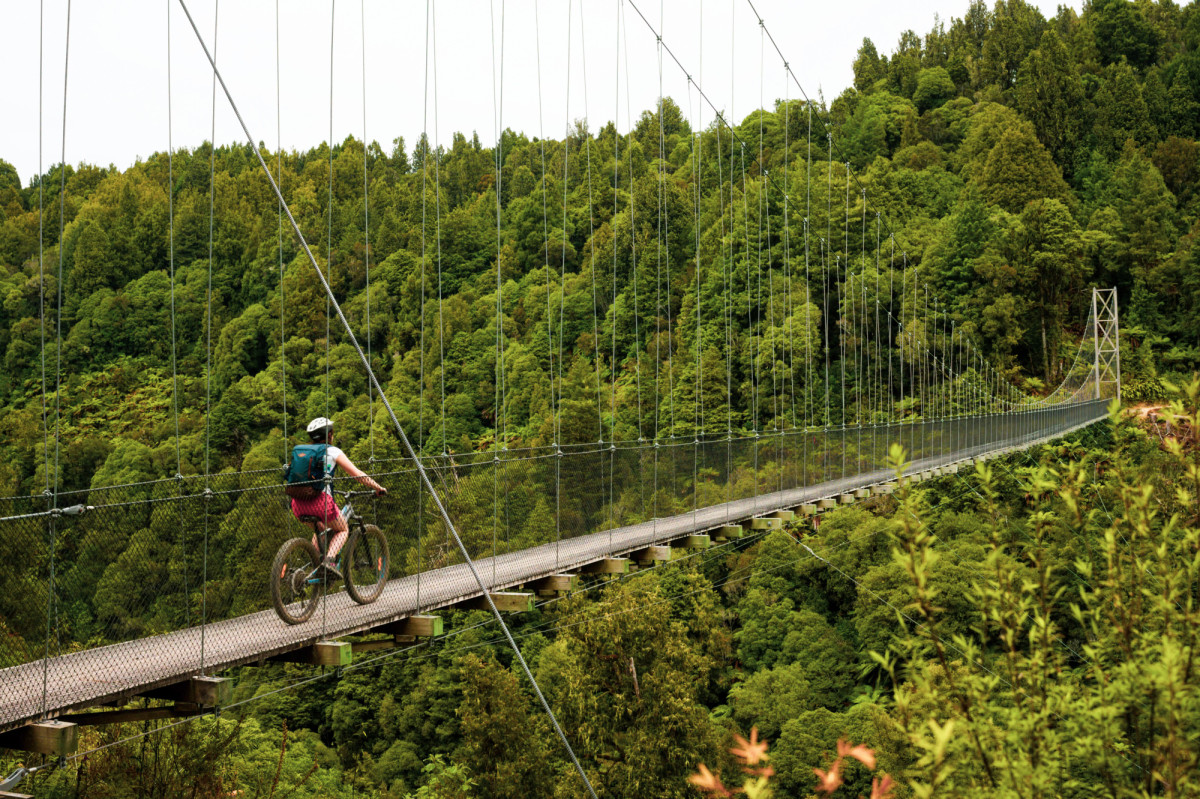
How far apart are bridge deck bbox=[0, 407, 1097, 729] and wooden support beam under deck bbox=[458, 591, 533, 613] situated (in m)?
0.07

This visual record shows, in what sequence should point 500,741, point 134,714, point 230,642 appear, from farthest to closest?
point 500,741, point 230,642, point 134,714

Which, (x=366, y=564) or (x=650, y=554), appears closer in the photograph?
(x=366, y=564)

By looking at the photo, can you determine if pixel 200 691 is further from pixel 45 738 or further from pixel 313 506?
pixel 313 506

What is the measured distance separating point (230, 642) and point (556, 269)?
23924 mm

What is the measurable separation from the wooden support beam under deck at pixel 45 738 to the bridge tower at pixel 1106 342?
4180 centimetres

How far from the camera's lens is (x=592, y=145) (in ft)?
84.6

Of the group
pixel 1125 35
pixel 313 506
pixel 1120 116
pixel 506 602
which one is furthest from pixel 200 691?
pixel 1125 35

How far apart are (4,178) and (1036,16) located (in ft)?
236

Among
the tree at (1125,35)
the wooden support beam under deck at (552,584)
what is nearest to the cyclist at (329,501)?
the wooden support beam under deck at (552,584)

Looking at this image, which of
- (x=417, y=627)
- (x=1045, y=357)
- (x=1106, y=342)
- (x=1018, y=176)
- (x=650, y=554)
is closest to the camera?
(x=417, y=627)

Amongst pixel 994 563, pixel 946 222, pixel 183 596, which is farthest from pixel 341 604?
pixel 946 222

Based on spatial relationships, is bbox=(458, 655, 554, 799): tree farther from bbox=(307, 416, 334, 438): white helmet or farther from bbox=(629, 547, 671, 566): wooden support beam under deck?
bbox=(307, 416, 334, 438): white helmet

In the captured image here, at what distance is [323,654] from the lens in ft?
15.6

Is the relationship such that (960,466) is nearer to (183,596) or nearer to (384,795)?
(384,795)
